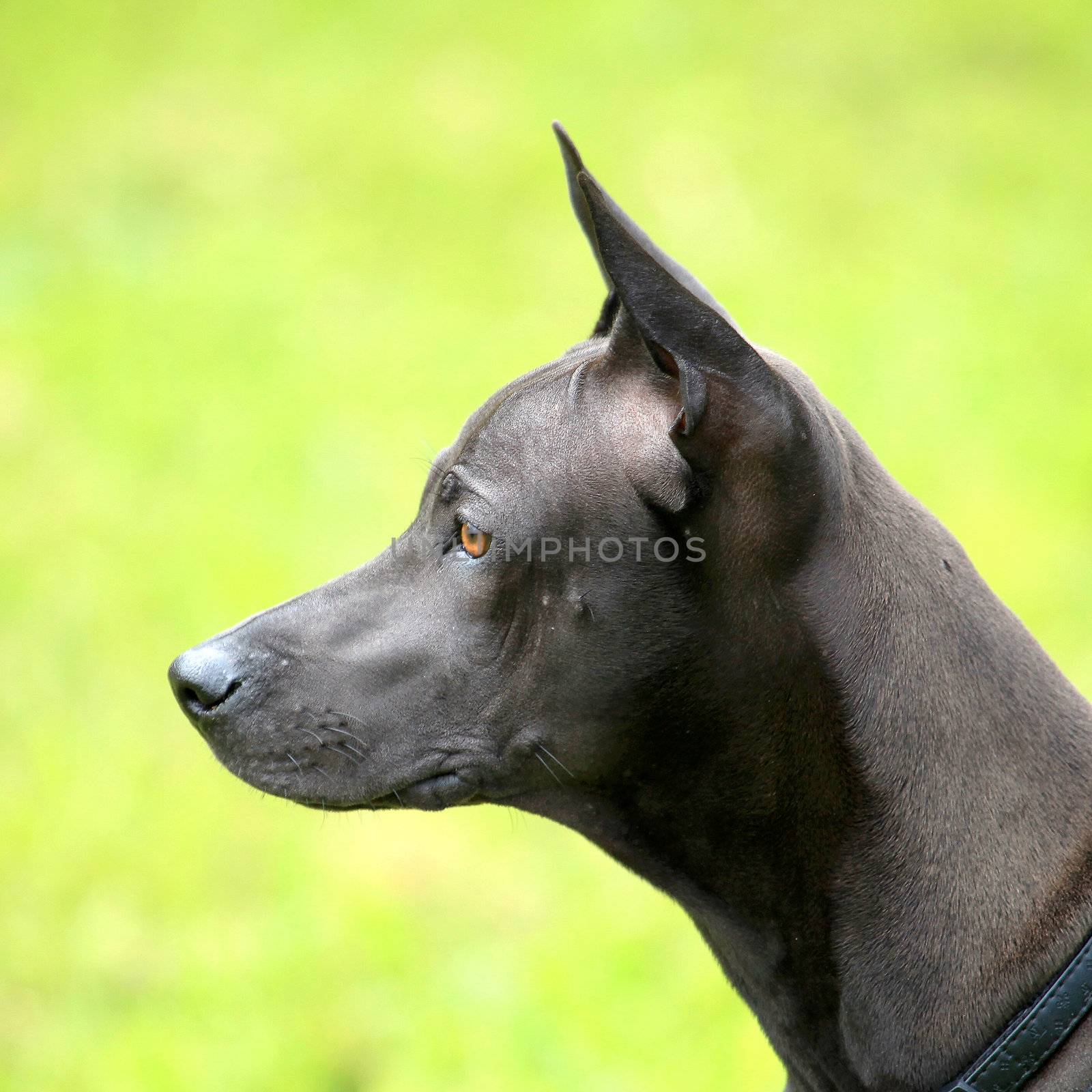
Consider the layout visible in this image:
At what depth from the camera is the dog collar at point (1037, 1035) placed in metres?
2.54

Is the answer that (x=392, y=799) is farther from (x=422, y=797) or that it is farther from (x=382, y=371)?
(x=382, y=371)

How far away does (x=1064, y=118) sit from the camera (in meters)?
12.8

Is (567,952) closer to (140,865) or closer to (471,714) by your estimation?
(140,865)

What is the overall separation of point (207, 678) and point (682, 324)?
131 centimetres

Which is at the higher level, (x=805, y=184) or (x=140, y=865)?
(x=805, y=184)

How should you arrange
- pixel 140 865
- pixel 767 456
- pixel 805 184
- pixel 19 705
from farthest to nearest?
pixel 805 184, pixel 19 705, pixel 140 865, pixel 767 456

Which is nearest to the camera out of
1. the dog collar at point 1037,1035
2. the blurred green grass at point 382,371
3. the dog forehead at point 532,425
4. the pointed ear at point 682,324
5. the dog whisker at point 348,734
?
the pointed ear at point 682,324

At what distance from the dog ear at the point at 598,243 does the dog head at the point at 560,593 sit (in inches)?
0.5

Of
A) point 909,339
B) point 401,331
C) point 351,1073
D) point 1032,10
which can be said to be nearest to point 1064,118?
point 1032,10

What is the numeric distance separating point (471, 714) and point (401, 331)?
8.31 metres

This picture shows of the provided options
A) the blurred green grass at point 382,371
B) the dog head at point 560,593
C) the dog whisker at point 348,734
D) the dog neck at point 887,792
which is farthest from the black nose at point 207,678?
the blurred green grass at point 382,371

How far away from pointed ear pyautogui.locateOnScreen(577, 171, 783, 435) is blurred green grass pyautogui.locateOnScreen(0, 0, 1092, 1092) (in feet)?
10.9

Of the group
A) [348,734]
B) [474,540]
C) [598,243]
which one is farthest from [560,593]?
[598,243]

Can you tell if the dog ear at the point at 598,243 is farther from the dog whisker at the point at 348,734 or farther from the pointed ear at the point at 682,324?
the dog whisker at the point at 348,734
